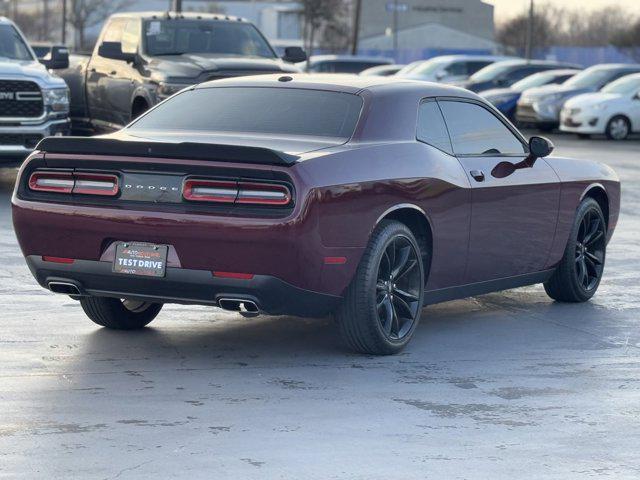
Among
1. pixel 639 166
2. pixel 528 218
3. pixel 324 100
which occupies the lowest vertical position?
pixel 639 166

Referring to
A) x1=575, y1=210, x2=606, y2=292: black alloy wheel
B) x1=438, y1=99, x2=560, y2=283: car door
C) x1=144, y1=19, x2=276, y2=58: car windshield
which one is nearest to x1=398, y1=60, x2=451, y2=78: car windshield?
x1=144, y1=19, x2=276, y2=58: car windshield

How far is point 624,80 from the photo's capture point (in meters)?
32.2

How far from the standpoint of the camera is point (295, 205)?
7.02m

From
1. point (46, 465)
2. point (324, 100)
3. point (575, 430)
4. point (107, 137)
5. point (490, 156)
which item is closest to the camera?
point (46, 465)

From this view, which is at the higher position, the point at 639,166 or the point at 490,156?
the point at 490,156

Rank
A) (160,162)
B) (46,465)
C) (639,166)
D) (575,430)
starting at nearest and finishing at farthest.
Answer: (46,465), (575,430), (160,162), (639,166)

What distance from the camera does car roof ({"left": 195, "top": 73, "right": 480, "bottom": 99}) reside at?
838cm

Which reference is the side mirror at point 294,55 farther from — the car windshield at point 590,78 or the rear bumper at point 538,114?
the car windshield at point 590,78

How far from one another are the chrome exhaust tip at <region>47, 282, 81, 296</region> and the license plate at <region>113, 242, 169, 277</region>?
0.35 metres

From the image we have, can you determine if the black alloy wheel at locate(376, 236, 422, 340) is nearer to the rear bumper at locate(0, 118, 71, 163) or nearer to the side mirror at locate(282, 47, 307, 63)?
the rear bumper at locate(0, 118, 71, 163)

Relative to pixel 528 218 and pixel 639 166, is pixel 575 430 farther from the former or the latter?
pixel 639 166

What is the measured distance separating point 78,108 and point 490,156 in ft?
38.9

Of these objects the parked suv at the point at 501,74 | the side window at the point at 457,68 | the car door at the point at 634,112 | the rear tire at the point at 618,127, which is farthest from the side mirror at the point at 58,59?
the side window at the point at 457,68

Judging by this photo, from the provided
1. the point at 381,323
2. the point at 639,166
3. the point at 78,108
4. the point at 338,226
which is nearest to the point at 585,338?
the point at 381,323
